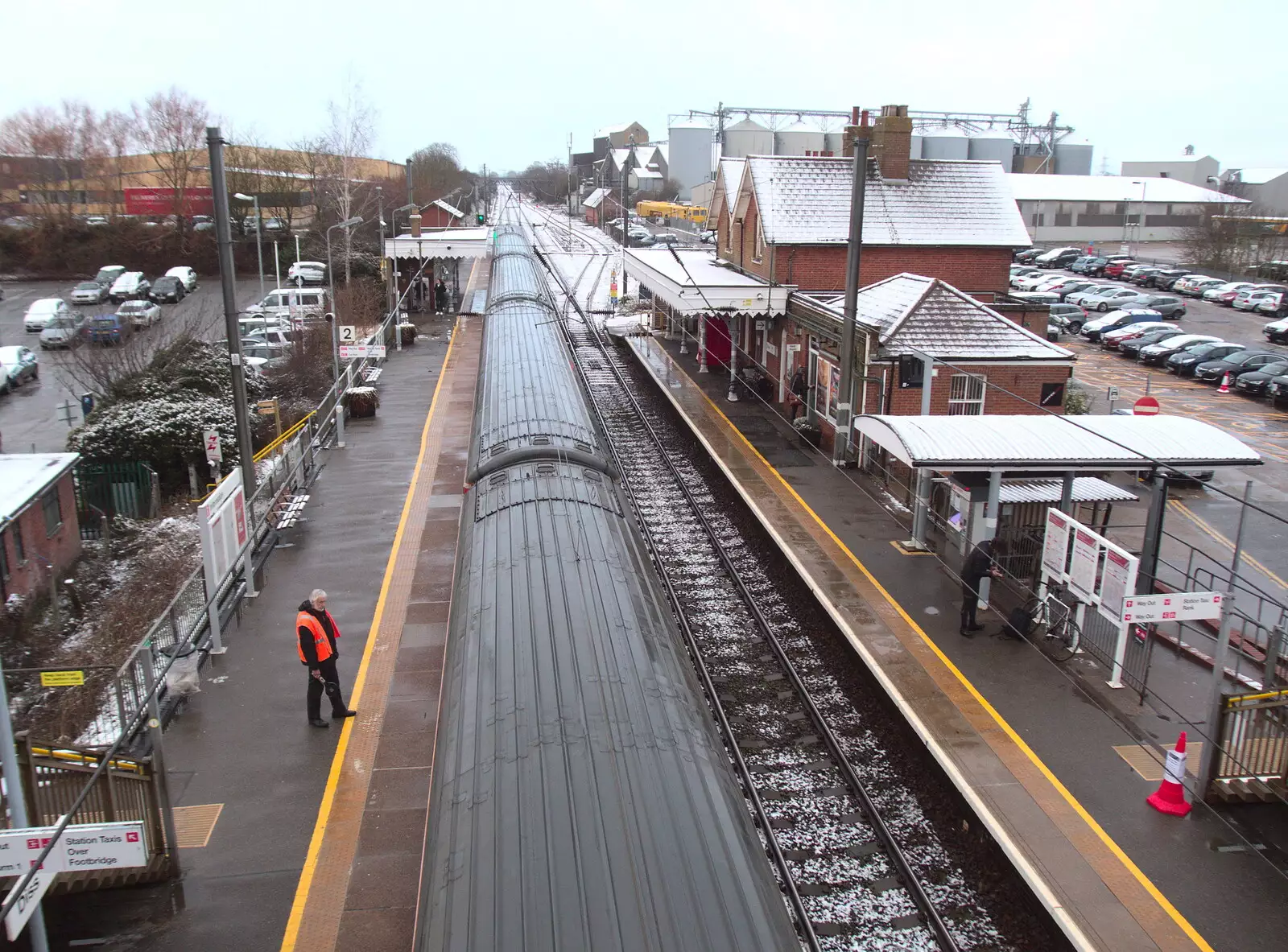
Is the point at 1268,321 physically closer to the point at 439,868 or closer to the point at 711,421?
the point at 711,421

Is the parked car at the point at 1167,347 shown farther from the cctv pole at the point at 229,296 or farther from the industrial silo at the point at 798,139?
the industrial silo at the point at 798,139

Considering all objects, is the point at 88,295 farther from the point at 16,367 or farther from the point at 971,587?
the point at 971,587

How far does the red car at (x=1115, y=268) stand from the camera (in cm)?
5606

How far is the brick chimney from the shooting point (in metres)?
26.0

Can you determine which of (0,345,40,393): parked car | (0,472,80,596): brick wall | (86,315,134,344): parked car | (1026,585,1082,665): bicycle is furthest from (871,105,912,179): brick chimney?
(0,345,40,393): parked car

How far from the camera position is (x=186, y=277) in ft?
155

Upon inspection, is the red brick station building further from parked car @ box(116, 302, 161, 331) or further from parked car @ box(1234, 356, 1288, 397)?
parked car @ box(116, 302, 161, 331)

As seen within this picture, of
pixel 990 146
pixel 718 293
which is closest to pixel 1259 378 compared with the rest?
pixel 718 293

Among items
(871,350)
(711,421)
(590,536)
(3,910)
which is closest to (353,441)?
(711,421)

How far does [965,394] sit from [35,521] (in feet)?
54.5

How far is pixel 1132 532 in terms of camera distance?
683 inches

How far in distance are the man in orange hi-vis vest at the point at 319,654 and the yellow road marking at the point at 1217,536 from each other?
12589 mm

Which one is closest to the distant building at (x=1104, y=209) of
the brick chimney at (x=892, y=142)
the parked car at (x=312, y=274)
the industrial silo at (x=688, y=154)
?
the industrial silo at (x=688, y=154)

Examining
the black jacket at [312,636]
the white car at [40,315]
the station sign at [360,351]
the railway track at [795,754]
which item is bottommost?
the railway track at [795,754]
